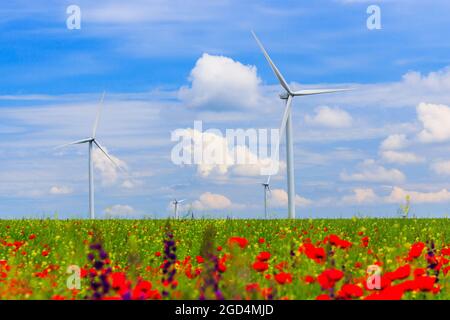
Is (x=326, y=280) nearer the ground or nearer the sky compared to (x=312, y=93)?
nearer the ground

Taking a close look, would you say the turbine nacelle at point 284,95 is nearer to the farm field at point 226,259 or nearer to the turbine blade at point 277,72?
the turbine blade at point 277,72

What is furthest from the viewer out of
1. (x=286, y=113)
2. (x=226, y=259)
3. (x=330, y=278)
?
(x=286, y=113)

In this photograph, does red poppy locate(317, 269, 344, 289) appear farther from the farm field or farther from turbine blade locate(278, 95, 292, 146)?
turbine blade locate(278, 95, 292, 146)

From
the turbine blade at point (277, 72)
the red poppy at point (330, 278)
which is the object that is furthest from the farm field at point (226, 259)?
the turbine blade at point (277, 72)

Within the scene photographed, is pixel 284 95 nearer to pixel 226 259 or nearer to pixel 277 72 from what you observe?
pixel 277 72

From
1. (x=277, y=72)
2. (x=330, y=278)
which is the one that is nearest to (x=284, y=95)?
(x=277, y=72)

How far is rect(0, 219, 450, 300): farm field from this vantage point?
686 centimetres

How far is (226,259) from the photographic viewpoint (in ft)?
30.6

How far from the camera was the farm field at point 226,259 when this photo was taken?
6863 millimetres

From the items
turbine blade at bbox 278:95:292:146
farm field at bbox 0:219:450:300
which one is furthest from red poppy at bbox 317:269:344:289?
turbine blade at bbox 278:95:292:146

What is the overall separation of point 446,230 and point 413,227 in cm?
88
